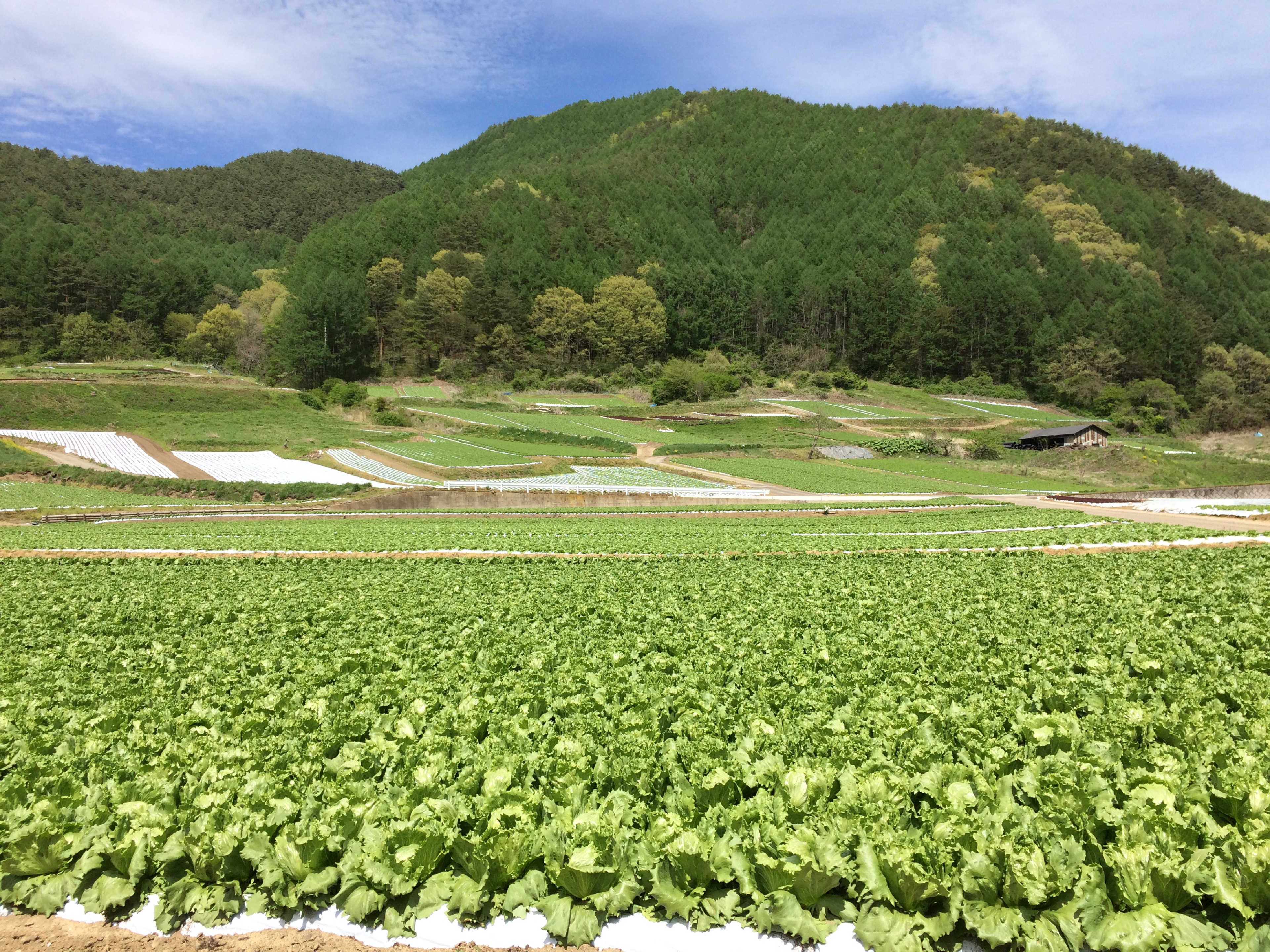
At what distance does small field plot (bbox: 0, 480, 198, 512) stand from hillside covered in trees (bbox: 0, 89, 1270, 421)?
52.2 metres

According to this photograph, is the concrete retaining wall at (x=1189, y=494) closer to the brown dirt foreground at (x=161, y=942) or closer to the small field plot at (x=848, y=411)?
the small field plot at (x=848, y=411)

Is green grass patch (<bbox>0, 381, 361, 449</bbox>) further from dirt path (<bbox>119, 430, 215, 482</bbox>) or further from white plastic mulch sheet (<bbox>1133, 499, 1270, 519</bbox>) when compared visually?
white plastic mulch sheet (<bbox>1133, 499, 1270, 519</bbox>)

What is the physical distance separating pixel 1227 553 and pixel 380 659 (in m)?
19.8

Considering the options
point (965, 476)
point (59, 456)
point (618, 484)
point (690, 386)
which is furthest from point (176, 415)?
point (965, 476)

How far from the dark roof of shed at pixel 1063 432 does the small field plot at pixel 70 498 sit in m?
70.7

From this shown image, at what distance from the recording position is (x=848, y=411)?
282 feet

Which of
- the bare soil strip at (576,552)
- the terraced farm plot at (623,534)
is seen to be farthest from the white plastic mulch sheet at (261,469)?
the bare soil strip at (576,552)

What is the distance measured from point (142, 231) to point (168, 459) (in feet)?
378

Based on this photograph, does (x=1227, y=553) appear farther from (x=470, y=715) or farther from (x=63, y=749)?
(x=63, y=749)

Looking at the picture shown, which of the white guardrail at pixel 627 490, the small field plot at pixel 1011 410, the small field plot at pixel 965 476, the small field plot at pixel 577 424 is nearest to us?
the white guardrail at pixel 627 490

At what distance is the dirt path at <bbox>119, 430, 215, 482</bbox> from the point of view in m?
46.0

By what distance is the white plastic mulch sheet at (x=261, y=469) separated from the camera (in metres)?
45.5

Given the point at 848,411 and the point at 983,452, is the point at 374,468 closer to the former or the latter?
the point at 983,452

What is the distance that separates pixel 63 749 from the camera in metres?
6.64
